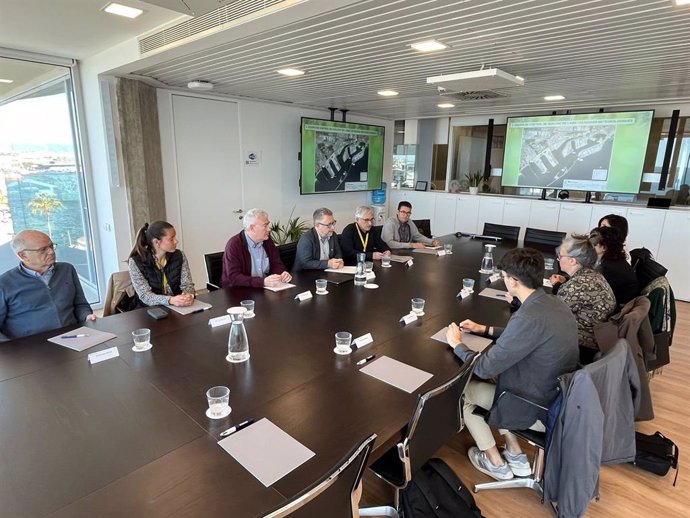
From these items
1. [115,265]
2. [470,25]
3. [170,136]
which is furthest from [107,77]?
[470,25]

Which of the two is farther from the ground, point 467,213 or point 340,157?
point 340,157

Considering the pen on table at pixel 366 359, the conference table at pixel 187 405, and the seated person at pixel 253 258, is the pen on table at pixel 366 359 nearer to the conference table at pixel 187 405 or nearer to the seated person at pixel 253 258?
the conference table at pixel 187 405

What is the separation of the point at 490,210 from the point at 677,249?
9.26 feet

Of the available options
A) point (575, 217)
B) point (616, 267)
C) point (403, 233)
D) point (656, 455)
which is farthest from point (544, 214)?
point (656, 455)

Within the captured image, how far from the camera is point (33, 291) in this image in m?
2.42

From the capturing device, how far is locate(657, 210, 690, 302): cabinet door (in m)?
5.64

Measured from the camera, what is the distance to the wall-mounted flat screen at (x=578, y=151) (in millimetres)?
6144

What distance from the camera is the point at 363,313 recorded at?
2639mm

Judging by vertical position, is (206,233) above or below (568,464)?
above

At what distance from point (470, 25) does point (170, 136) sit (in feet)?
12.9

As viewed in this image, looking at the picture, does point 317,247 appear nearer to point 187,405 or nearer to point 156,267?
point 156,267

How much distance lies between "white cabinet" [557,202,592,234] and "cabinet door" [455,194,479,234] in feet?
4.84

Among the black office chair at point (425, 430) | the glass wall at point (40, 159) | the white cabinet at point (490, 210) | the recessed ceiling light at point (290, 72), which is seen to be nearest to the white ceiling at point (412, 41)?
the recessed ceiling light at point (290, 72)

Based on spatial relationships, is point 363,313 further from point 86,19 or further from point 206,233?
point 206,233
